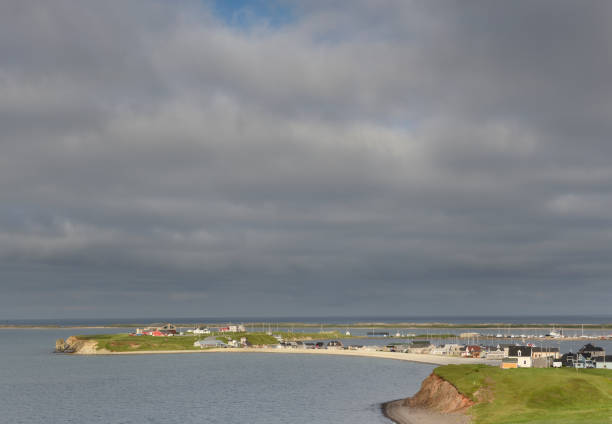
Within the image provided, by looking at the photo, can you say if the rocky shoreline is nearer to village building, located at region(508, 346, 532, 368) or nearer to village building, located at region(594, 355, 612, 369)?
village building, located at region(508, 346, 532, 368)

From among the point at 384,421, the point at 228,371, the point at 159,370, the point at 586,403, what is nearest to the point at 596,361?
the point at 586,403

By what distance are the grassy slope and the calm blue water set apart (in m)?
13.8

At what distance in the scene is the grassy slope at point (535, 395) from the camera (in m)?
65.3

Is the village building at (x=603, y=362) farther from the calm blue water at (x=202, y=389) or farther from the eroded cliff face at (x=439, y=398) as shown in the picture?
the eroded cliff face at (x=439, y=398)

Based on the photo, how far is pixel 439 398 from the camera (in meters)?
87.4

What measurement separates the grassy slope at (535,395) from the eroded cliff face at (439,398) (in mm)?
1068

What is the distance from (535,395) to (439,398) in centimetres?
1587

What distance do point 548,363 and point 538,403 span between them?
189ft

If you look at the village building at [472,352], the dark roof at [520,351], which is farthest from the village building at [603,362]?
the village building at [472,352]

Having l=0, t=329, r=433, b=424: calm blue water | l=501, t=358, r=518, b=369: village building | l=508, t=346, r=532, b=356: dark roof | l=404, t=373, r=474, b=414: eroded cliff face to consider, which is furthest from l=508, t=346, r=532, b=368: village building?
l=404, t=373, r=474, b=414: eroded cliff face

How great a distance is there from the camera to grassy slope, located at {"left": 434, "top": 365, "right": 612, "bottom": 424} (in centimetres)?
6531

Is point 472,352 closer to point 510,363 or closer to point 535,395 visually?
point 510,363

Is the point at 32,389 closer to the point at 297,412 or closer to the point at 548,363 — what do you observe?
the point at 297,412

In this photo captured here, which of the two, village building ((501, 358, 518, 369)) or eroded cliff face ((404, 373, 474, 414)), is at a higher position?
village building ((501, 358, 518, 369))
